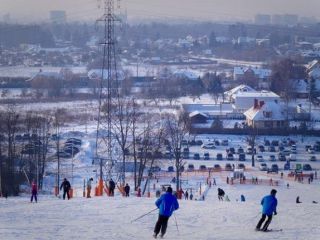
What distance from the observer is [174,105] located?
17672mm

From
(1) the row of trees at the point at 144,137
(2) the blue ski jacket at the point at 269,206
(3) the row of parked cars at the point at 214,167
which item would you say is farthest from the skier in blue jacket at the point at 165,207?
(3) the row of parked cars at the point at 214,167

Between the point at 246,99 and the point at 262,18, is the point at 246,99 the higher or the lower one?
the lower one

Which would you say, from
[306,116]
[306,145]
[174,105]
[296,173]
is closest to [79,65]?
[174,105]

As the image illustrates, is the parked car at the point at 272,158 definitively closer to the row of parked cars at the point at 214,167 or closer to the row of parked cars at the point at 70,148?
the row of parked cars at the point at 214,167

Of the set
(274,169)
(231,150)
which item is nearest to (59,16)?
(231,150)

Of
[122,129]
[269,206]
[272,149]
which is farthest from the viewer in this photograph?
[272,149]

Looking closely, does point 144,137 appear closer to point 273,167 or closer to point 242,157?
point 242,157

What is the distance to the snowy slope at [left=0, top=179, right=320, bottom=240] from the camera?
3.75m

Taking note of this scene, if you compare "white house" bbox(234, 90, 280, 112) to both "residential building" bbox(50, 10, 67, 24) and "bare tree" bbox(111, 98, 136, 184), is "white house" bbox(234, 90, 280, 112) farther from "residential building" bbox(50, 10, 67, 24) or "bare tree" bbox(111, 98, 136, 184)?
"residential building" bbox(50, 10, 67, 24)

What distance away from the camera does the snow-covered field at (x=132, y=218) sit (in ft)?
12.3

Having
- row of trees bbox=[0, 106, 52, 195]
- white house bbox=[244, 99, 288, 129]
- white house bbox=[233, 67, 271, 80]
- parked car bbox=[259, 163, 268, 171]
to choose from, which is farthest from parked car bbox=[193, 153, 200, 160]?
white house bbox=[233, 67, 271, 80]

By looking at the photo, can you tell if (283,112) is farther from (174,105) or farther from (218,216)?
(218,216)

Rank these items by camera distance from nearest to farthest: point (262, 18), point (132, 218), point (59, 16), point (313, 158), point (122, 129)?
point (132, 218), point (122, 129), point (313, 158), point (59, 16), point (262, 18)

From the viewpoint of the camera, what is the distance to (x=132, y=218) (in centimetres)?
421
